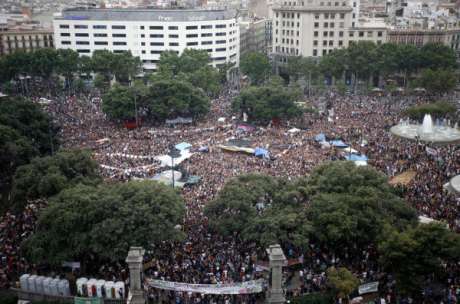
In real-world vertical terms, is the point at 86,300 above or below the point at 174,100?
below

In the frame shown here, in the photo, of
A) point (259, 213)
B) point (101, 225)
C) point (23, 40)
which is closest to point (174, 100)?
point (259, 213)

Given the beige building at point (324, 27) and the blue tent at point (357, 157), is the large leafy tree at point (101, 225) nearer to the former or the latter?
the blue tent at point (357, 157)

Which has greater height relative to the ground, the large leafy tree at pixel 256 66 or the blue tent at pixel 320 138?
the large leafy tree at pixel 256 66

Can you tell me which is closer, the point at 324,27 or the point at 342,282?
the point at 342,282

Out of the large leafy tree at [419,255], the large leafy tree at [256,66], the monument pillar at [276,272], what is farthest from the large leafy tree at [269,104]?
the monument pillar at [276,272]

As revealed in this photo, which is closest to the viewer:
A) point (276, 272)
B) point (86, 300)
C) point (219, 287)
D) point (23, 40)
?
point (276, 272)

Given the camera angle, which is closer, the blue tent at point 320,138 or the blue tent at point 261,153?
the blue tent at point 261,153

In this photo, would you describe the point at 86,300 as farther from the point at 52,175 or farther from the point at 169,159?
the point at 169,159
